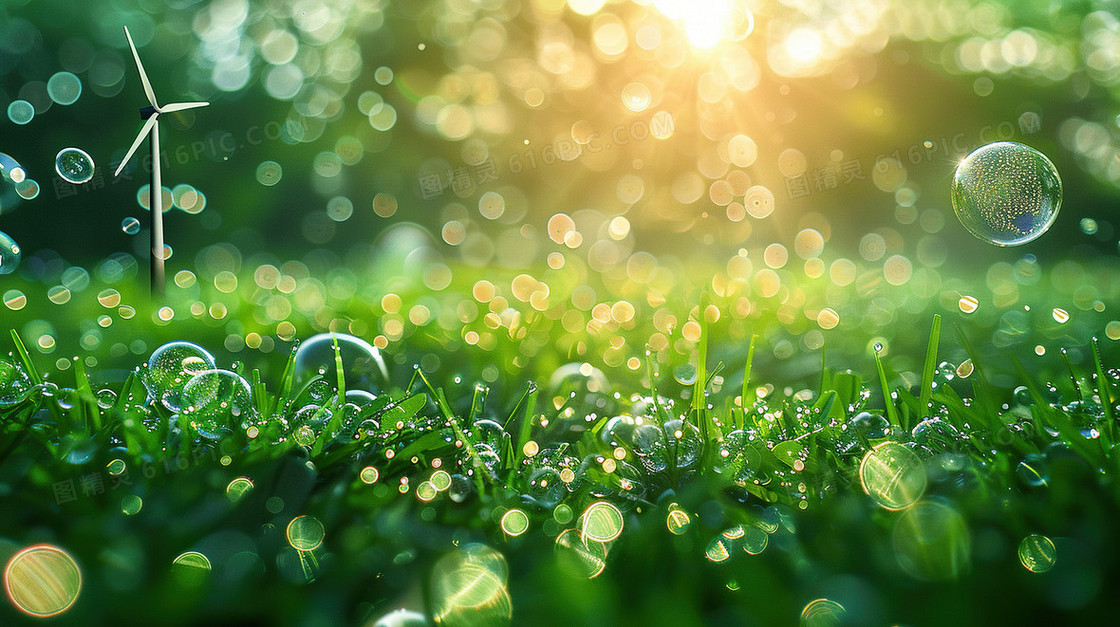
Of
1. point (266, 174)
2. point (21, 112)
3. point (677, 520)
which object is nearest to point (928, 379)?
point (677, 520)

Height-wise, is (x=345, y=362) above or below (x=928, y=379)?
below

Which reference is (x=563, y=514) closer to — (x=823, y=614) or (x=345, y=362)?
(x=823, y=614)

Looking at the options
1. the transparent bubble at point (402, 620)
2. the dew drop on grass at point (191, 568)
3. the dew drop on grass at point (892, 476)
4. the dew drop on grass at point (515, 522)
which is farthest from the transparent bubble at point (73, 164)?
the dew drop on grass at point (892, 476)

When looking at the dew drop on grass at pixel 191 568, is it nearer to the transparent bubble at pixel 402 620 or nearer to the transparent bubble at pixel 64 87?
the transparent bubble at pixel 402 620

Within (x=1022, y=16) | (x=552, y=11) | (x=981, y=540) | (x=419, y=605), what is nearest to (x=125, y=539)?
(x=419, y=605)

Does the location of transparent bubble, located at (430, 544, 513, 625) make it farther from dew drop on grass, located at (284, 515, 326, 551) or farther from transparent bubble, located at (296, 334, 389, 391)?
transparent bubble, located at (296, 334, 389, 391)

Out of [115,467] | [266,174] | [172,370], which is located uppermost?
[115,467]

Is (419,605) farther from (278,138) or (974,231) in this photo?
(278,138)
